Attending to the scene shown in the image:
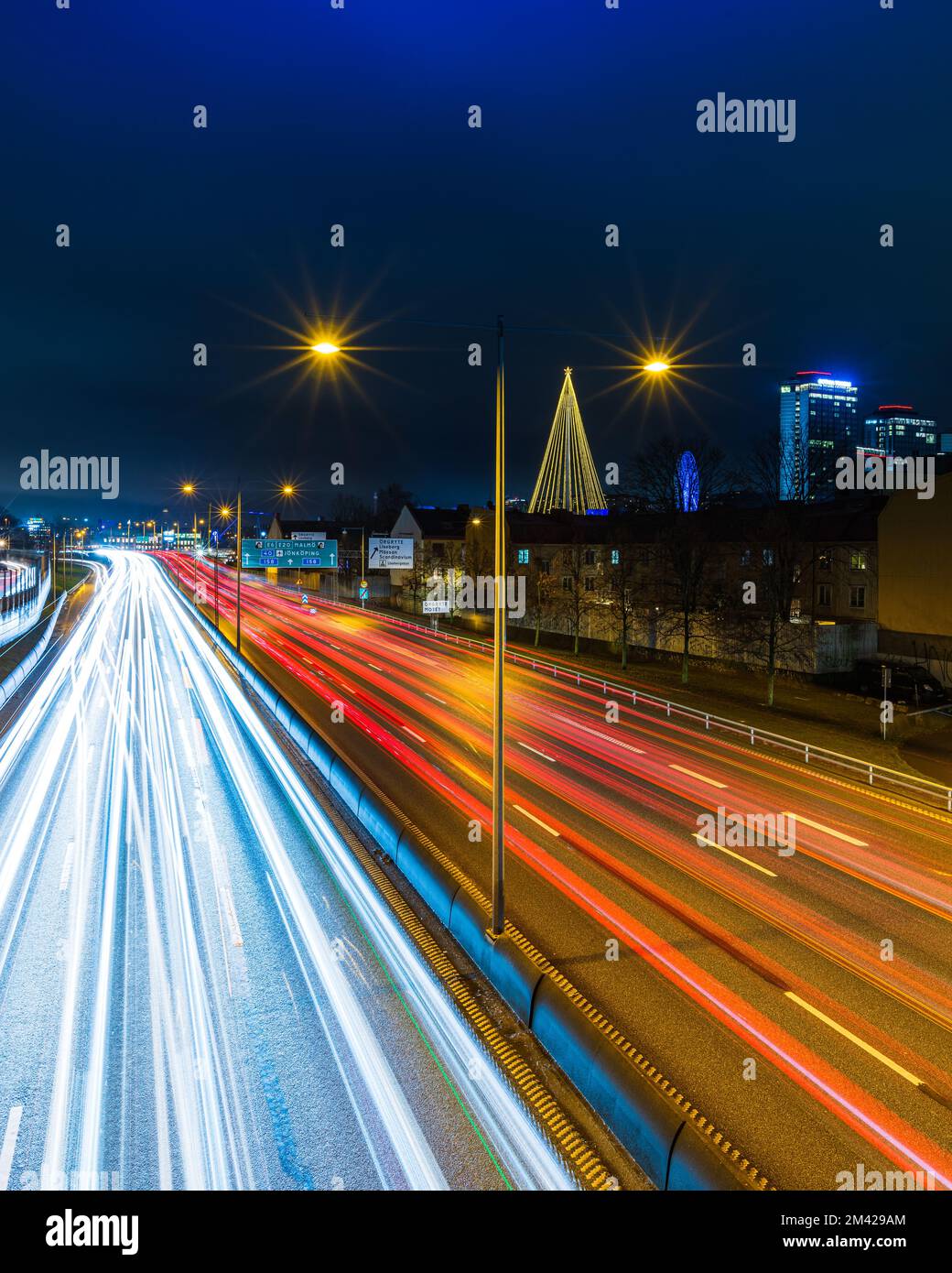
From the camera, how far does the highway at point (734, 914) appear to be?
311 inches

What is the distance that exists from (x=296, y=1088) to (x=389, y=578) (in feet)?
237

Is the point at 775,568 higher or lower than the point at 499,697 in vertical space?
Result: higher

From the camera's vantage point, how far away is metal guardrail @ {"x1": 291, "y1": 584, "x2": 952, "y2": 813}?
63.5ft

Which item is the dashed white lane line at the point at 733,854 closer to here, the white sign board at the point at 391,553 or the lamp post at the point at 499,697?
the lamp post at the point at 499,697

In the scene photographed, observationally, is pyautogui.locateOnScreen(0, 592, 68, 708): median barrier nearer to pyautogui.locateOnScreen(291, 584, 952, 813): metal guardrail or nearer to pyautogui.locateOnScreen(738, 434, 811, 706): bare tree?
pyautogui.locateOnScreen(291, 584, 952, 813): metal guardrail

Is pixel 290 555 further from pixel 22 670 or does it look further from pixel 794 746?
pixel 794 746

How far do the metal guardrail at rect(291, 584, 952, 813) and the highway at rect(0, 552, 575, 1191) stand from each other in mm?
13580

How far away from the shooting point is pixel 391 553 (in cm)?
5066

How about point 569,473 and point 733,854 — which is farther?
point 569,473

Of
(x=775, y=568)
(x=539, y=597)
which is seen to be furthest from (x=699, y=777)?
(x=539, y=597)

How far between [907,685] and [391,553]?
30444mm

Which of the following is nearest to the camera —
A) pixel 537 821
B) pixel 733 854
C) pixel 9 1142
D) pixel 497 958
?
pixel 9 1142

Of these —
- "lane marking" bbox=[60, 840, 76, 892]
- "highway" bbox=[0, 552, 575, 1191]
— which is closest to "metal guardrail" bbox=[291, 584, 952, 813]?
"highway" bbox=[0, 552, 575, 1191]

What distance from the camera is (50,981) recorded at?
988 centimetres
